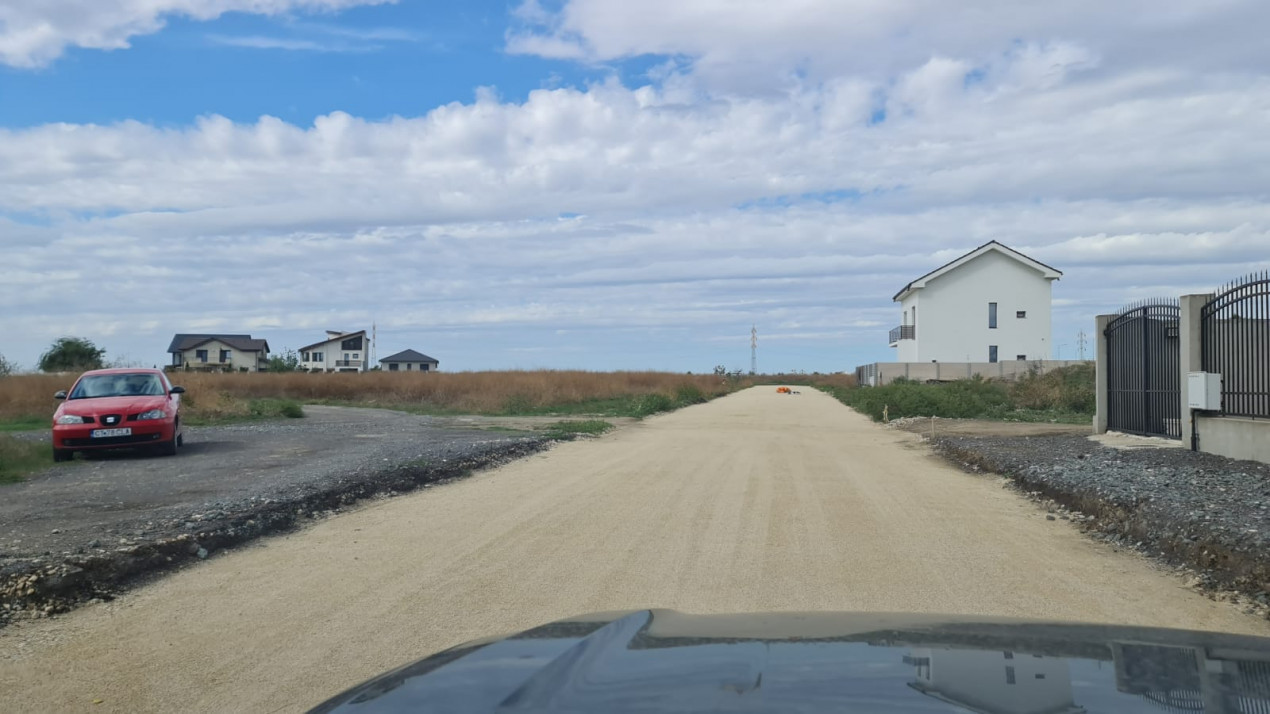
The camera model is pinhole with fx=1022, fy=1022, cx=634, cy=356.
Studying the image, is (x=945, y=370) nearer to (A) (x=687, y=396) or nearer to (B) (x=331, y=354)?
(A) (x=687, y=396)

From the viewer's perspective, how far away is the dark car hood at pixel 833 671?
8.38 ft

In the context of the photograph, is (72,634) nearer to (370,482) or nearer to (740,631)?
Result: (740,631)

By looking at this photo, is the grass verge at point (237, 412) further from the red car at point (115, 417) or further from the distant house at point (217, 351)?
the distant house at point (217, 351)

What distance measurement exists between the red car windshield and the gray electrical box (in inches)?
688

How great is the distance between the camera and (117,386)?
19.2 metres

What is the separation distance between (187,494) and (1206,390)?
546 inches

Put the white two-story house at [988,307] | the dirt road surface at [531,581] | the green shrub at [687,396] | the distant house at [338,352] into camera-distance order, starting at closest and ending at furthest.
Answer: the dirt road surface at [531,581], the green shrub at [687,396], the white two-story house at [988,307], the distant house at [338,352]

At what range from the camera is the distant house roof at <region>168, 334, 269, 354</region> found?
3883 inches

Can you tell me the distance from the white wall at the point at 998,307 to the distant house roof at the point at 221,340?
226ft

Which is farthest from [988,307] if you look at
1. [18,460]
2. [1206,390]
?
[18,460]

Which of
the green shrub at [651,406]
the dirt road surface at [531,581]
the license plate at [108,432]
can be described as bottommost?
the dirt road surface at [531,581]

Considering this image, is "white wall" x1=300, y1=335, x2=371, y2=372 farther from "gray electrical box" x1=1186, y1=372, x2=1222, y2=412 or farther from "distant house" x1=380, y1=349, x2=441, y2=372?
"gray electrical box" x1=1186, y1=372, x2=1222, y2=412

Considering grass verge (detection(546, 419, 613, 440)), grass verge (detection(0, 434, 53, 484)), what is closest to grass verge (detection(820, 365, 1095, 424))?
grass verge (detection(546, 419, 613, 440))

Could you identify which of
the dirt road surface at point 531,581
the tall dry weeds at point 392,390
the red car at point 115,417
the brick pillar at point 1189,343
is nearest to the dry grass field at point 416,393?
the tall dry weeds at point 392,390
